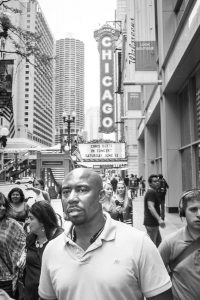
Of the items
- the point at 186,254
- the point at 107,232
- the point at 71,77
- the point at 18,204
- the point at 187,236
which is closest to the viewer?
the point at 107,232

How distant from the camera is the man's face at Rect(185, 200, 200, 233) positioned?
111 inches

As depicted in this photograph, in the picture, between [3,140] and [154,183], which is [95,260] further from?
[3,140]

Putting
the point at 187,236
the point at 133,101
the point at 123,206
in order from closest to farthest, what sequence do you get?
1. the point at 187,236
2. the point at 123,206
3. the point at 133,101

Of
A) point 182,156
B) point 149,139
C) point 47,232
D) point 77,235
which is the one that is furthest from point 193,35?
point 149,139

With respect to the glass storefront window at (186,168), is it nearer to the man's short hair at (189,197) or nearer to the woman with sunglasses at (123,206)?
the woman with sunglasses at (123,206)


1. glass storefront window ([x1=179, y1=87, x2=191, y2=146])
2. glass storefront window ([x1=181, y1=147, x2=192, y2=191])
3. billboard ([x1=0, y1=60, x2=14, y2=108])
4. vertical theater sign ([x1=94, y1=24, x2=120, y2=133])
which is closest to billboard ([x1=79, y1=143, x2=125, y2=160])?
vertical theater sign ([x1=94, y1=24, x2=120, y2=133])

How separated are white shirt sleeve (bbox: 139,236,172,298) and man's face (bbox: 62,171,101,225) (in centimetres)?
37

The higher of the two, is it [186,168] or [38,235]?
[186,168]

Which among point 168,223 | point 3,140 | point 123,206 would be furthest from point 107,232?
point 3,140

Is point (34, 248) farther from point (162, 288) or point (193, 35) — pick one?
point (193, 35)

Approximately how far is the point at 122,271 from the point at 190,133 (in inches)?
493

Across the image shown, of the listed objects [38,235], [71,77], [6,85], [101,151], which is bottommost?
[38,235]

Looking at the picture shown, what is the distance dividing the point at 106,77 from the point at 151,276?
4868 centimetres

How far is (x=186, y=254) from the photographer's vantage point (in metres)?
2.71
